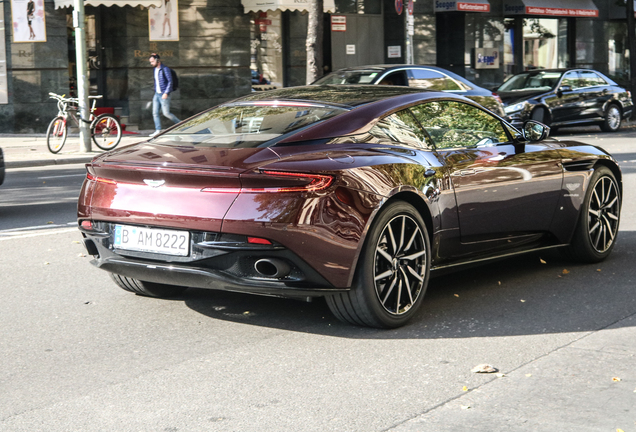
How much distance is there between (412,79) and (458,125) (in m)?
10.6

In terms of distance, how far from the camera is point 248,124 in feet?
18.1

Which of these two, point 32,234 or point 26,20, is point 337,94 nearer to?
point 32,234

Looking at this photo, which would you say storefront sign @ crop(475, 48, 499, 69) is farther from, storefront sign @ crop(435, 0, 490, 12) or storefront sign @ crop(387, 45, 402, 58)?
storefront sign @ crop(387, 45, 402, 58)

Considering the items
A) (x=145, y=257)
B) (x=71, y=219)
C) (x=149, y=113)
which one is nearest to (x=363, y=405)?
(x=145, y=257)

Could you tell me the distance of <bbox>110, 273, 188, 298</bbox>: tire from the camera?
5.80 meters

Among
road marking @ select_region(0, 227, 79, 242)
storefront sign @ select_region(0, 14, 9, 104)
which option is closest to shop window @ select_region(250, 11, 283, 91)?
storefront sign @ select_region(0, 14, 9, 104)

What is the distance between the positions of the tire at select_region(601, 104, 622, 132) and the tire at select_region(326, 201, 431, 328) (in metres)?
19.2

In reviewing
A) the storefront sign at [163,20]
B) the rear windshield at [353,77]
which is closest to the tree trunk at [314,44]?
the rear windshield at [353,77]

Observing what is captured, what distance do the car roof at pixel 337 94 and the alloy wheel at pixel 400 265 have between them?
2.71 feet

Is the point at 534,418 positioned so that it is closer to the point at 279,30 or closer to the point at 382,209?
the point at 382,209

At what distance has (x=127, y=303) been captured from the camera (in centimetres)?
579

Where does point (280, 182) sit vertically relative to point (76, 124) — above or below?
above

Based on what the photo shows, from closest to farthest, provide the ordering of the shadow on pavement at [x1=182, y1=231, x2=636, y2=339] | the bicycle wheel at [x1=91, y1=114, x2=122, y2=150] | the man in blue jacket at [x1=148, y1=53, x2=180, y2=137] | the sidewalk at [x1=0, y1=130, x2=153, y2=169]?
the shadow on pavement at [x1=182, y1=231, x2=636, y2=339]
the sidewalk at [x1=0, y1=130, x2=153, y2=169]
the bicycle wheel at [x1=91, y1=114, x2=122, y2=150]
the man in blue jacket at [x1=148, y1=53, x2=180, y2=137]

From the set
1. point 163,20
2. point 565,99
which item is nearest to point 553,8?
point 565,99
